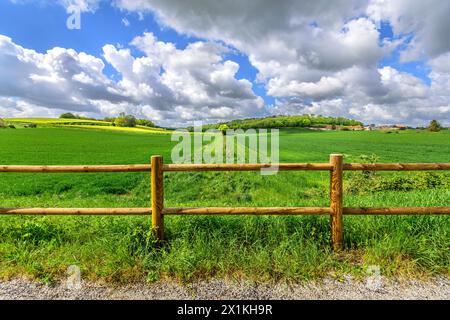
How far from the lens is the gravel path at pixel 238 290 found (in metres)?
3.02

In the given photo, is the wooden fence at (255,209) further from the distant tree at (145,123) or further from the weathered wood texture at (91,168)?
the distant tree at (145,123)

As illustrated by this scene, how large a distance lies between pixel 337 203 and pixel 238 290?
1963 millimetres

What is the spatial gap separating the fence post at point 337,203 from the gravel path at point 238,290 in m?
0.77

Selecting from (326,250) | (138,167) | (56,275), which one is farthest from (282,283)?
(56,275)

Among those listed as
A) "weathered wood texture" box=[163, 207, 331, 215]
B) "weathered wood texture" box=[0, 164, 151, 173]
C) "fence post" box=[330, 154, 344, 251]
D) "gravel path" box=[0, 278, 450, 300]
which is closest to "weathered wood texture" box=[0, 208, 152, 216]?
"weathered wood texture" box=[0, 164, 151, 173]

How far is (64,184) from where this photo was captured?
12820mm

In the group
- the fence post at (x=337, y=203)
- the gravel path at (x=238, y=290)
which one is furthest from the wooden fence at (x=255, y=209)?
the gravel path at (x=238, y=290)

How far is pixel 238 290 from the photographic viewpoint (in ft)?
10.2

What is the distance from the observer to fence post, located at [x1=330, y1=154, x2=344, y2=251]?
12.9 feet

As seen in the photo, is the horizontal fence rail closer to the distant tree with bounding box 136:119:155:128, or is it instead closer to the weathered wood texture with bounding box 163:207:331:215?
the weathered wood texture with bounding box 163:207:331:215

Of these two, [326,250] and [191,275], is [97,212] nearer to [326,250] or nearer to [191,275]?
[191,275]

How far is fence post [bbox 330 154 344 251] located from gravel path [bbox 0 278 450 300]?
0.77m
